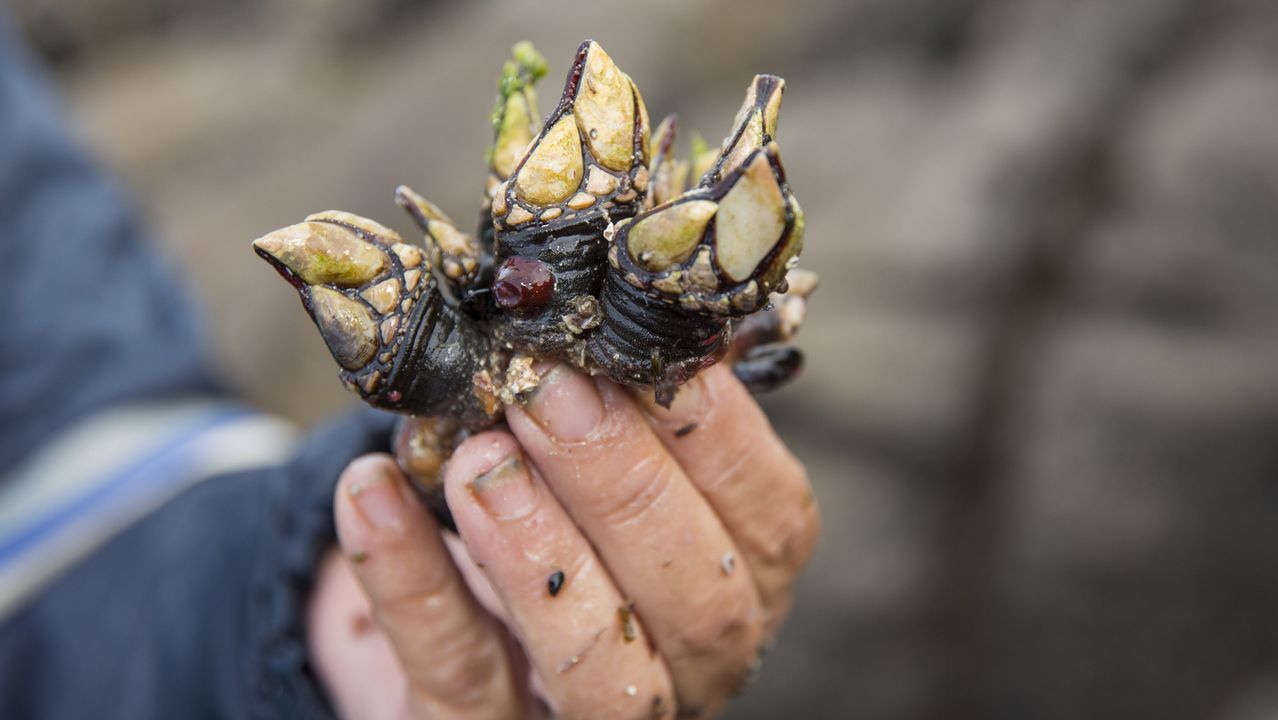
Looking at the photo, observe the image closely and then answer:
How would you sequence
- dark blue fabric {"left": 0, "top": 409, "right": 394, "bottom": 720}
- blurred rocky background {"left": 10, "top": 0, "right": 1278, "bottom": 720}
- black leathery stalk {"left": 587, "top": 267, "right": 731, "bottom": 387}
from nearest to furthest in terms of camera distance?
black leathery stalk {"left": 587, "top": 267, "right": 731, "bottom": 387} → dark blue fabric {"left": 0, "top": 409, "right": 394, "bottom": 720} → blurred rocky background {"left": 10, "top": 0, "right": 1278, "bottom": 720}

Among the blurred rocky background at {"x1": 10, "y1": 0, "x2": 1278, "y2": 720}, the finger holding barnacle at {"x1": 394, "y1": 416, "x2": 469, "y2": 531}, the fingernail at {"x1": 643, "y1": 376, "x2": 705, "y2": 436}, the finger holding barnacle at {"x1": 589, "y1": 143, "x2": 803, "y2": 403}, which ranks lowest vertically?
the blurred rocky background at {"x1": 10, "y1": 0, "x2": 1278, "y2": 720}

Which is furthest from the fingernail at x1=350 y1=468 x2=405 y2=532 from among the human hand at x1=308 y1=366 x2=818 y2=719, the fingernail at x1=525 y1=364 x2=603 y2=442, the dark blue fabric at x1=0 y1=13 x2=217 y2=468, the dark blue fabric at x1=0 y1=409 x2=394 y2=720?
the dark blue fabric at x1=0 y1=13 x2=217 y2=468

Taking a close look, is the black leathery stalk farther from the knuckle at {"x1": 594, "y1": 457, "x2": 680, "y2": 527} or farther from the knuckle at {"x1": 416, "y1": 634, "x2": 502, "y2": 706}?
the knuckle at {"x1": 416, "y1": 634, "x2": 502, "y2": 706}

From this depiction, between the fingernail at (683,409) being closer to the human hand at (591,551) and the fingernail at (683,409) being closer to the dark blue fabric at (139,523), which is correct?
the human hand at (591,551)

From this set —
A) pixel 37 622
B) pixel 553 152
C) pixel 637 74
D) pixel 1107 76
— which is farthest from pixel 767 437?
pixel 637 74

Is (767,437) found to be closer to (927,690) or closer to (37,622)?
(37,622)

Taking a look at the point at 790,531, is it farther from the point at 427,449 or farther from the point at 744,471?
the point at 427,449
